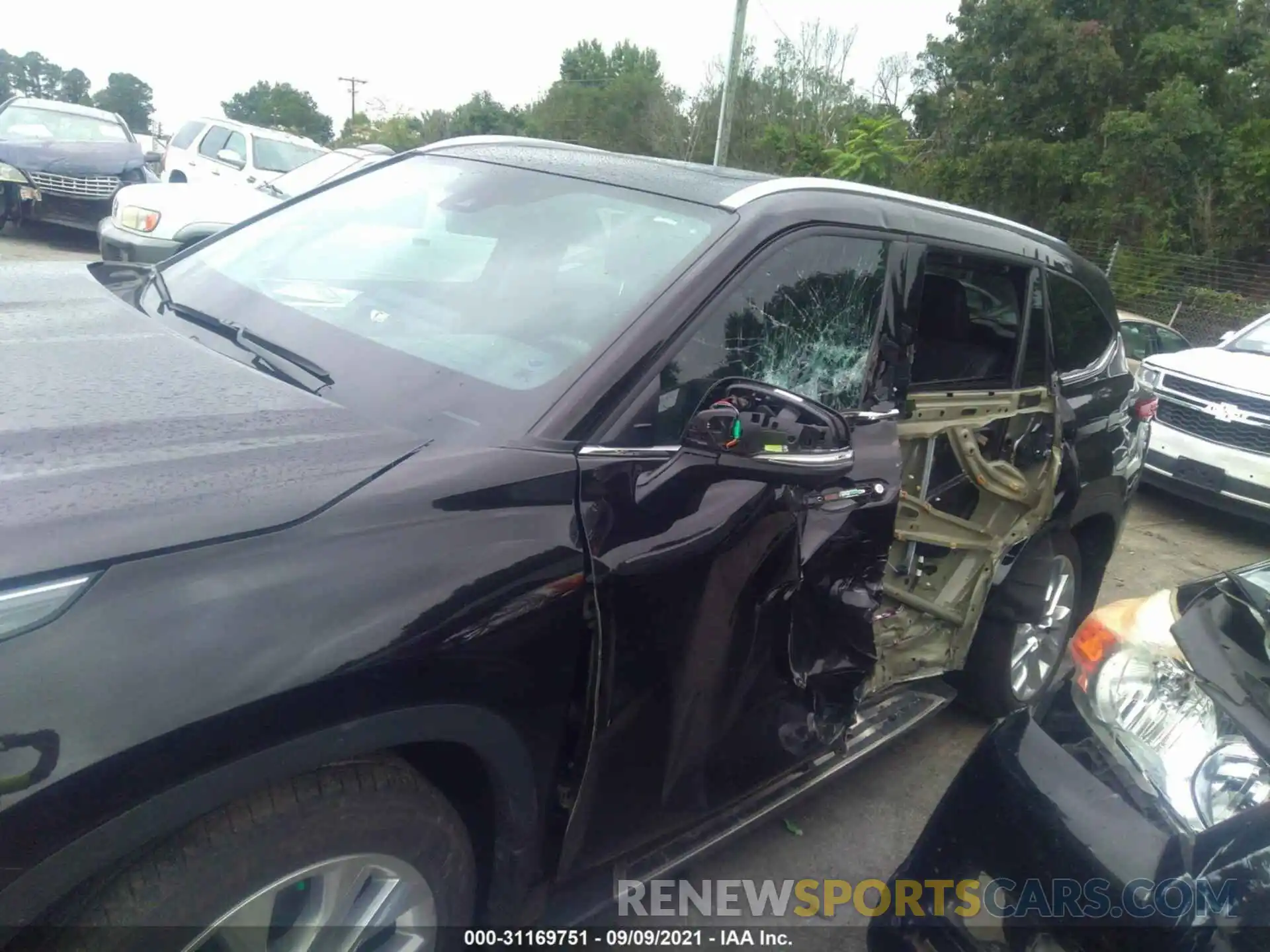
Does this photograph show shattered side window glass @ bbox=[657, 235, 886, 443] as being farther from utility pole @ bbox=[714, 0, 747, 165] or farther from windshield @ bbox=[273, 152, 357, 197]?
utility pole @ bbox=[714, 0, 747, 165]

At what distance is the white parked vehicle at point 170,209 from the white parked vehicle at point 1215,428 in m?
6.08

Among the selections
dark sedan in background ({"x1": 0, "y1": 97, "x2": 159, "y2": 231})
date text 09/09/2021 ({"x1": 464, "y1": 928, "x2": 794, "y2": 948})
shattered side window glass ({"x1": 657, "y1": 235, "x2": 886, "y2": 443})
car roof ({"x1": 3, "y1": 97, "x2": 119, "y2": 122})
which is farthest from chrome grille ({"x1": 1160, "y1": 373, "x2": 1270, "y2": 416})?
car roof ({"x1": 3, "y1": 97, "x2": 119, "y2": 122})

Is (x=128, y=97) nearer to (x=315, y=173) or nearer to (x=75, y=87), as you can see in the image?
(x=75, y=87)

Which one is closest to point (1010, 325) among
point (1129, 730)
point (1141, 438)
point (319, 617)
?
point (1141, 438)

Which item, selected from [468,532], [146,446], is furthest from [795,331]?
[146,446]

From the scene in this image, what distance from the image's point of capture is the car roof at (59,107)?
40.2 ft

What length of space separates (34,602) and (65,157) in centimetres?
1220

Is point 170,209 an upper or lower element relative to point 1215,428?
upper

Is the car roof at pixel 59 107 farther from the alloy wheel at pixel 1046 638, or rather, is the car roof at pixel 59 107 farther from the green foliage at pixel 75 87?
the green foliage at pixel 75 87

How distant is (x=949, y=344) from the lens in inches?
126

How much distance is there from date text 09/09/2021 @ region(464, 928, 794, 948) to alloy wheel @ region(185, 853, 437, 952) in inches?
17.9

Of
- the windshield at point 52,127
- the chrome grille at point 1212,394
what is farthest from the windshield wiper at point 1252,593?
Result: the windshield at point 52,127

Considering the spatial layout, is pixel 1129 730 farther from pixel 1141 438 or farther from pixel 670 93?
pixel 670 93

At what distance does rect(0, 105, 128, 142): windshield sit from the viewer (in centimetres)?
1176
